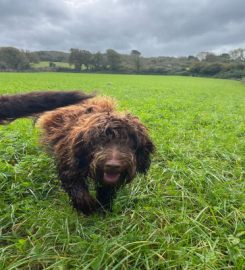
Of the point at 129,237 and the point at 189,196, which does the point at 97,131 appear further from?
the point at 189,196

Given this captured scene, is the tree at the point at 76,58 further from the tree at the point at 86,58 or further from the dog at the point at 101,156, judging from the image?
the dog at the point at 101,156

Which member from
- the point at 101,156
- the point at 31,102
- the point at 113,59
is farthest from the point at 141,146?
the point at 113,59

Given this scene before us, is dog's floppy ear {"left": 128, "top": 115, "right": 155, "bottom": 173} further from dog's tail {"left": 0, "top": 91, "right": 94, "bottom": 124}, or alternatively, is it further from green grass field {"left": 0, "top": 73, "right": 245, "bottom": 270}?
dog's tail {"left": 0, "top": 91, "right": 94, "bottom": 124}

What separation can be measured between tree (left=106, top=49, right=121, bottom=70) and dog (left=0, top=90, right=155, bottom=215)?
3159 inches

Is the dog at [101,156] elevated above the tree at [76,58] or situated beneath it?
elevated above

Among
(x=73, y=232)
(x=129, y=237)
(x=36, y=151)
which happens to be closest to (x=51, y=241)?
(x=73, y=232)

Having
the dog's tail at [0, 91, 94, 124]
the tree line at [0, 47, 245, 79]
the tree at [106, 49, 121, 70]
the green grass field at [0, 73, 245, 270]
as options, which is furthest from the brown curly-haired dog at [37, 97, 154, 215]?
the tree at [106, 49, 121, 70]

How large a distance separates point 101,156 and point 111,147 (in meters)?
0.15

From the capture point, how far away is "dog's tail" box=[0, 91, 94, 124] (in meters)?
4.14

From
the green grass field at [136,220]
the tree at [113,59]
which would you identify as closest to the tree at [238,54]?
the tree at [113,59]

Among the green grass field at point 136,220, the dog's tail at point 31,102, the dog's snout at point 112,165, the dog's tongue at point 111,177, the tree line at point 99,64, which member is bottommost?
the tree line at point 99,64

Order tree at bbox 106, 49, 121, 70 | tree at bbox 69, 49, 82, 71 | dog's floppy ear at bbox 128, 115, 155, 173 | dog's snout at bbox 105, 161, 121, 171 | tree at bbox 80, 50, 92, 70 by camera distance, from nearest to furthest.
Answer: dog's snout at bbox 105, 161, 121, 171 < dog's floppy ear at bbox 128, 115, 155, 173 < tree at bbox 69, 49, 82, 71 < tree at bbox 80, 50, 92, 70 < tree at bbox 106, 49, 121, 70

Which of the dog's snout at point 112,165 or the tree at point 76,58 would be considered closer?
the dog's snout at point 112,165

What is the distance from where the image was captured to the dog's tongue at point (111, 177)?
3.34 m
